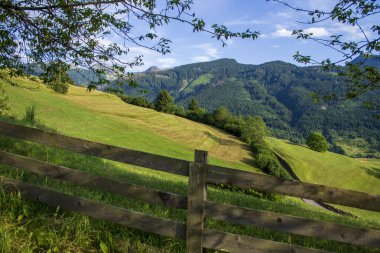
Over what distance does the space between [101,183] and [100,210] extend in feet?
1.61

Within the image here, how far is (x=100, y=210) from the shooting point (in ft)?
21.2

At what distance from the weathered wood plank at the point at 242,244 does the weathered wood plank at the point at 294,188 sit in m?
0.83

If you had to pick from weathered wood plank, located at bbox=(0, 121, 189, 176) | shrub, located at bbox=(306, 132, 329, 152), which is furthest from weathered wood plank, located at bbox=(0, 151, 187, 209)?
shrub, located at bbox=(306, 132, 329, 152)

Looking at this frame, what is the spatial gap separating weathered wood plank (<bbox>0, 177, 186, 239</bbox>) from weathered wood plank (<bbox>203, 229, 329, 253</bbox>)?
477 mm

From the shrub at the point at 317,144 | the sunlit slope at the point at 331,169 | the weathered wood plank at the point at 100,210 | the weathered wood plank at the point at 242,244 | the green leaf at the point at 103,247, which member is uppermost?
the weathered wood plank at the point at 100,210

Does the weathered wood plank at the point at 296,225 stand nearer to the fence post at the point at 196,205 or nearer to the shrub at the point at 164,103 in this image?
the fence post at the point at 196,205

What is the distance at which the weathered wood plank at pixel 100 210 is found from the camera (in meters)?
6.10

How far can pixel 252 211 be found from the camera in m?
5.87

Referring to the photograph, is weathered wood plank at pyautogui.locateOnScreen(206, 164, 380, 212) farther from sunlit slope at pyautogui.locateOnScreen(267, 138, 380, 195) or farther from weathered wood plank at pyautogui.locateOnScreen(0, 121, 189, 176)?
sunlit slope at pyautogui.locateOnScreen(267, 138, 380, 195)

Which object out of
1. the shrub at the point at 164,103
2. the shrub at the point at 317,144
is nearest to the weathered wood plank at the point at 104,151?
the shrub at the point at 164,103

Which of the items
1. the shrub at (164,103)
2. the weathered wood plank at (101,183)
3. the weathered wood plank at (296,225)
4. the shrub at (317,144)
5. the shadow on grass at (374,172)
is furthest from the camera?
the shrub at (164,103)

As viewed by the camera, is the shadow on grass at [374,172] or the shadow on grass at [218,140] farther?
the shadow on grass at [374,172]

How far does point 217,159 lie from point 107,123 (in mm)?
24048

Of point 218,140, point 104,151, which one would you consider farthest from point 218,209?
point 218,140
